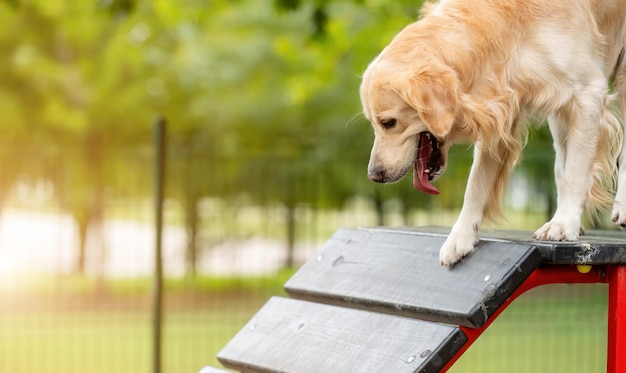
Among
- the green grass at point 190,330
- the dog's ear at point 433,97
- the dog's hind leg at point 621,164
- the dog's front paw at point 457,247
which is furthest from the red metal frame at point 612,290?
the green grass at point 190,330

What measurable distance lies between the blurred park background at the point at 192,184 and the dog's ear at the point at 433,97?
192 inches

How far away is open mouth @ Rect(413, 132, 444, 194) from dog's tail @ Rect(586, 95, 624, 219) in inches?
23.0

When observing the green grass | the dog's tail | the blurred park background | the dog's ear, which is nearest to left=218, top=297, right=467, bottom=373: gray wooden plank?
the dog's ear

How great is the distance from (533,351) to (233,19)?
23.7ft

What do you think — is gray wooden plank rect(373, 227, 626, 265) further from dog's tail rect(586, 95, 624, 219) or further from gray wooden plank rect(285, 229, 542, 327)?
dog's tail rect(586, 95, 624, 219)

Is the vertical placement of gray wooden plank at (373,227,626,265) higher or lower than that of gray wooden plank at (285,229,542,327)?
higher

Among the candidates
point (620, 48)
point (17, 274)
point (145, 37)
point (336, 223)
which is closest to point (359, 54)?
point (336, 223)

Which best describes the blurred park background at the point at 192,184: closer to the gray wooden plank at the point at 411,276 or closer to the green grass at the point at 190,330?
the green grass at the point at 190,330

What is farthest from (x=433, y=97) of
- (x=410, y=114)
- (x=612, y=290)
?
(x=612, y=290)

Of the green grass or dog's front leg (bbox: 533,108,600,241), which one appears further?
the green grass

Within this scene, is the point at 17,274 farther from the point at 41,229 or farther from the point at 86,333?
the point at 86,333

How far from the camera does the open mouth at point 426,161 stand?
318cm

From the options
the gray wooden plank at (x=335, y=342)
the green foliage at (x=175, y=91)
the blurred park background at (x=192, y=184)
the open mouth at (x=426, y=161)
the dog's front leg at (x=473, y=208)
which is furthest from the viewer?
the green foliage at (x=175, y=91)

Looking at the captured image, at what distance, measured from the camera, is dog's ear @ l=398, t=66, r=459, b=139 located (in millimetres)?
3043
